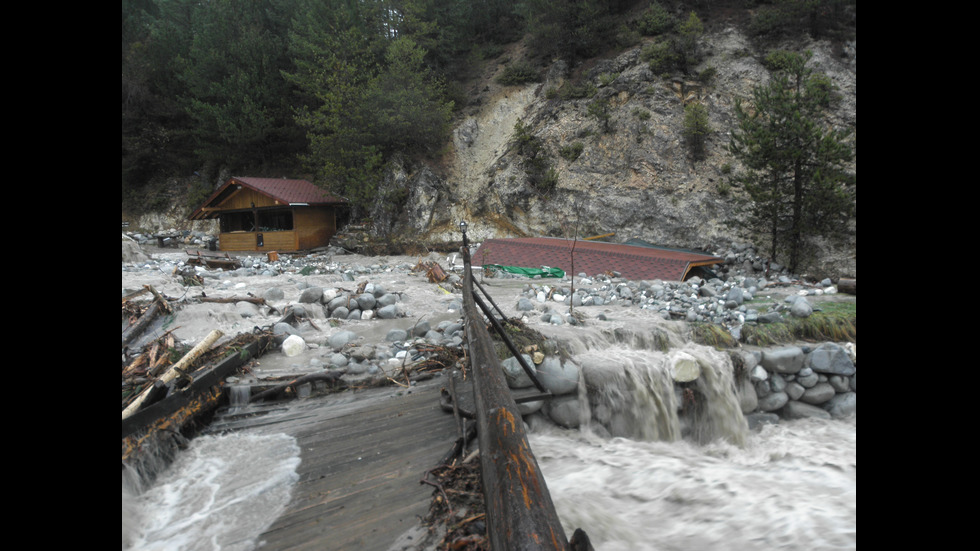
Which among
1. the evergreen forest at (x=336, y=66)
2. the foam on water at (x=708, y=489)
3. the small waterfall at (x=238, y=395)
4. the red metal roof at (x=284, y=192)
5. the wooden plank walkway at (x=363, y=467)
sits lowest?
the foam on water at (x=708, y=489)

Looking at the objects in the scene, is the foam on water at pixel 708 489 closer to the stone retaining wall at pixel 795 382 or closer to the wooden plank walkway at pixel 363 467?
the stone retaining wall at pixel 795 382

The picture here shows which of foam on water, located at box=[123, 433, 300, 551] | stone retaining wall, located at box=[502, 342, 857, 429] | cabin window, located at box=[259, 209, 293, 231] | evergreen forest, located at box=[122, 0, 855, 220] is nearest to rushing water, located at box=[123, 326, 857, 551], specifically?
foam on water, located at box=[123, 433, 300, 551]

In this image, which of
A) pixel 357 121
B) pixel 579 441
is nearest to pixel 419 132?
pixel 357 121

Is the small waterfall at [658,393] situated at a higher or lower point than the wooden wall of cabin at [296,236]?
lower

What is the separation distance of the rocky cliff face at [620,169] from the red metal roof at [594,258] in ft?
10.8

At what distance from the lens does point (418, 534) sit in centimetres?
240

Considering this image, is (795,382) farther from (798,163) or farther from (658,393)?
(798,163)

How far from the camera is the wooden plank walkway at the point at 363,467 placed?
251 cm

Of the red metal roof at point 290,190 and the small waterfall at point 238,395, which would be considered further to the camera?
the red metal roof at point 290,190

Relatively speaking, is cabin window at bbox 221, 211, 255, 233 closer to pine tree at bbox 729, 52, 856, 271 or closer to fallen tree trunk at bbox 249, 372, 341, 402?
fallen tree trunk at bbox 249, 372, 341, 402

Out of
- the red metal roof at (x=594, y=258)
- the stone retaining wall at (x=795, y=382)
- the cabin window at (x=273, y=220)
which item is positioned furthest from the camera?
the cabin window at (x=273, y=220)

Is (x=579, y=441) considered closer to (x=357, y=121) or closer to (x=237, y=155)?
(x=357, y=121)

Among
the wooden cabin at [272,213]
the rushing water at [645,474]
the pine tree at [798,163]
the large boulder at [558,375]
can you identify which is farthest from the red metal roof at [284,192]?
the rushing water at [645,474]

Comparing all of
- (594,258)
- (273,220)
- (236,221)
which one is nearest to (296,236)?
(273,220)
